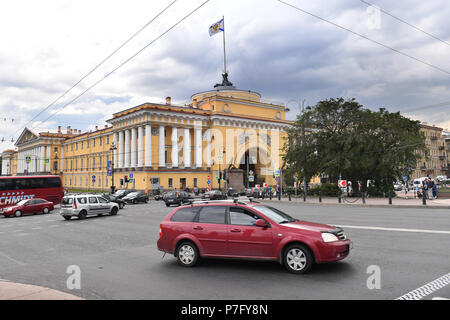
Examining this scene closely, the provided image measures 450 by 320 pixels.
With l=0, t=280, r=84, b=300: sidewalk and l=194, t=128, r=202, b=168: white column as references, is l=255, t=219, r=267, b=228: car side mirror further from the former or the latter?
l=194, t=128, r=202, b=168: white column

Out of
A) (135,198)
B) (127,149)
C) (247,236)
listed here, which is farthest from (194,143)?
(247,236)

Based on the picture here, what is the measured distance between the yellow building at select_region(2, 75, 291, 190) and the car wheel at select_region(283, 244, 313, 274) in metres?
45.4

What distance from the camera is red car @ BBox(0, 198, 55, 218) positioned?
2731 cm

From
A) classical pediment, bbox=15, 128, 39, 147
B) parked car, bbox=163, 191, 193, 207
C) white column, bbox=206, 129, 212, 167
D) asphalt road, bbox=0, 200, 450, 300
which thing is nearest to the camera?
asphalt road, bbox=0, 200, 450, 300

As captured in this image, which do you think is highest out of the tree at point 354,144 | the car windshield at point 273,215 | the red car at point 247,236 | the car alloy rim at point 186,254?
the tree at point 354,144

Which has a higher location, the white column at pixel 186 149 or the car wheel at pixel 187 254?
the white column at pixel 186 149

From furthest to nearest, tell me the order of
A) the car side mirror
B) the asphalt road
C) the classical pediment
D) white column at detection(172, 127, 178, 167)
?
the classical pediment → white column at detection(172, 127, 178, 167) → the car side mirror → the asphalt road

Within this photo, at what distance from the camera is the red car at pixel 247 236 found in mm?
6961

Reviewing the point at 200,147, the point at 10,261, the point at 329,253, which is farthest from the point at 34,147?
the point at 329,253

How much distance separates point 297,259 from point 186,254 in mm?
2586

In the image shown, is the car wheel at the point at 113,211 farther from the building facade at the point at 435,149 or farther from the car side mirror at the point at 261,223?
the building facade at the point at 435,149

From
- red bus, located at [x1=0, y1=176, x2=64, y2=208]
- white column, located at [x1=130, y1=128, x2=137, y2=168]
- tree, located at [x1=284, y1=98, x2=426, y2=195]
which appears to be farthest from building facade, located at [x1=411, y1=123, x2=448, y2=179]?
red bus, located at [x1=0, y1=176, x2=64, y2=208]

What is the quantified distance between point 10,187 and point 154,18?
83.3ft

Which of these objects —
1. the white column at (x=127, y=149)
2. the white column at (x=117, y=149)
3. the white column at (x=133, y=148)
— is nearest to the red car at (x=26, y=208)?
the white column at (x=133, y=148)
